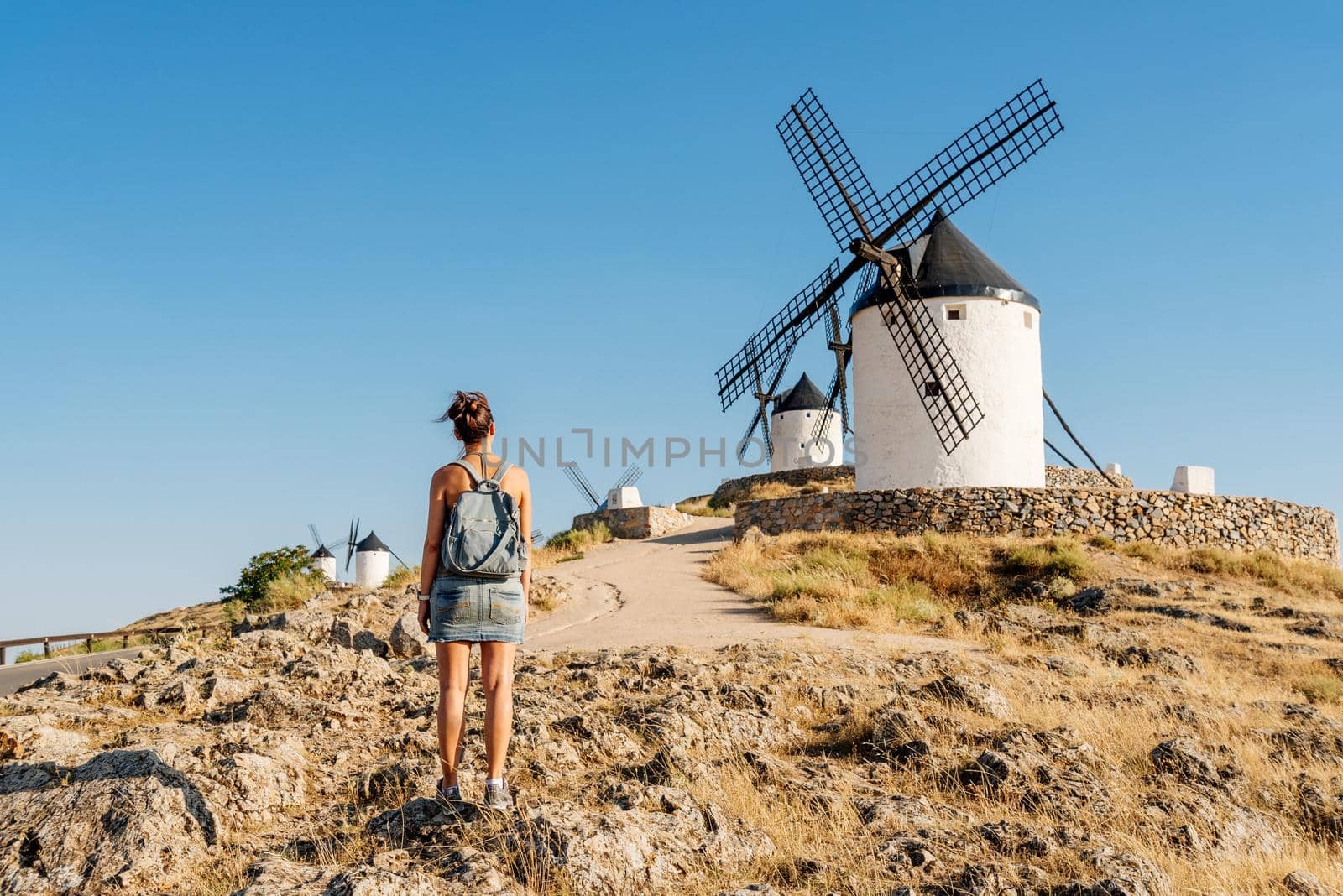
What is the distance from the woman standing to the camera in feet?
14.4

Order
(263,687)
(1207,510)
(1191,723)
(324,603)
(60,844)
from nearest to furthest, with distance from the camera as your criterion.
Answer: (60,844), (263,687), (1191,723), (324,603), (1207,510)

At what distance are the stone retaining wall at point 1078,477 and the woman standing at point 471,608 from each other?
2739 centimetres

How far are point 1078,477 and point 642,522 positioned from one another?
12920 mm

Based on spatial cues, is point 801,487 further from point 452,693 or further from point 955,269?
point 452,693

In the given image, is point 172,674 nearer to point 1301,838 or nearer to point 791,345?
point 1301,838

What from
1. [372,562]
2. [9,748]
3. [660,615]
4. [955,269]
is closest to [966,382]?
[955,269]

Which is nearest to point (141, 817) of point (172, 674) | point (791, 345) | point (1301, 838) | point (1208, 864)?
point (172, 674)

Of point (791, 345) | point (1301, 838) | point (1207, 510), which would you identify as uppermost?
point (791, 345)

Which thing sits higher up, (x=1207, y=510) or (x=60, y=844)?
(x=1207, y=510)

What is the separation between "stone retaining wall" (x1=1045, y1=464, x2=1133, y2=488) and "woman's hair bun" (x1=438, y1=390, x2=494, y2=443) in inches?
1077

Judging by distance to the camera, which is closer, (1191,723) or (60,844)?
(60,844)

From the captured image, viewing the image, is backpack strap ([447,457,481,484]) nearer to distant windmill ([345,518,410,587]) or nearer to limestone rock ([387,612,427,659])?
limestone rock ([387,612,427,659])

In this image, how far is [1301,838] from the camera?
5363 mm

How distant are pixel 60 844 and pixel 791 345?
23.3 metres
